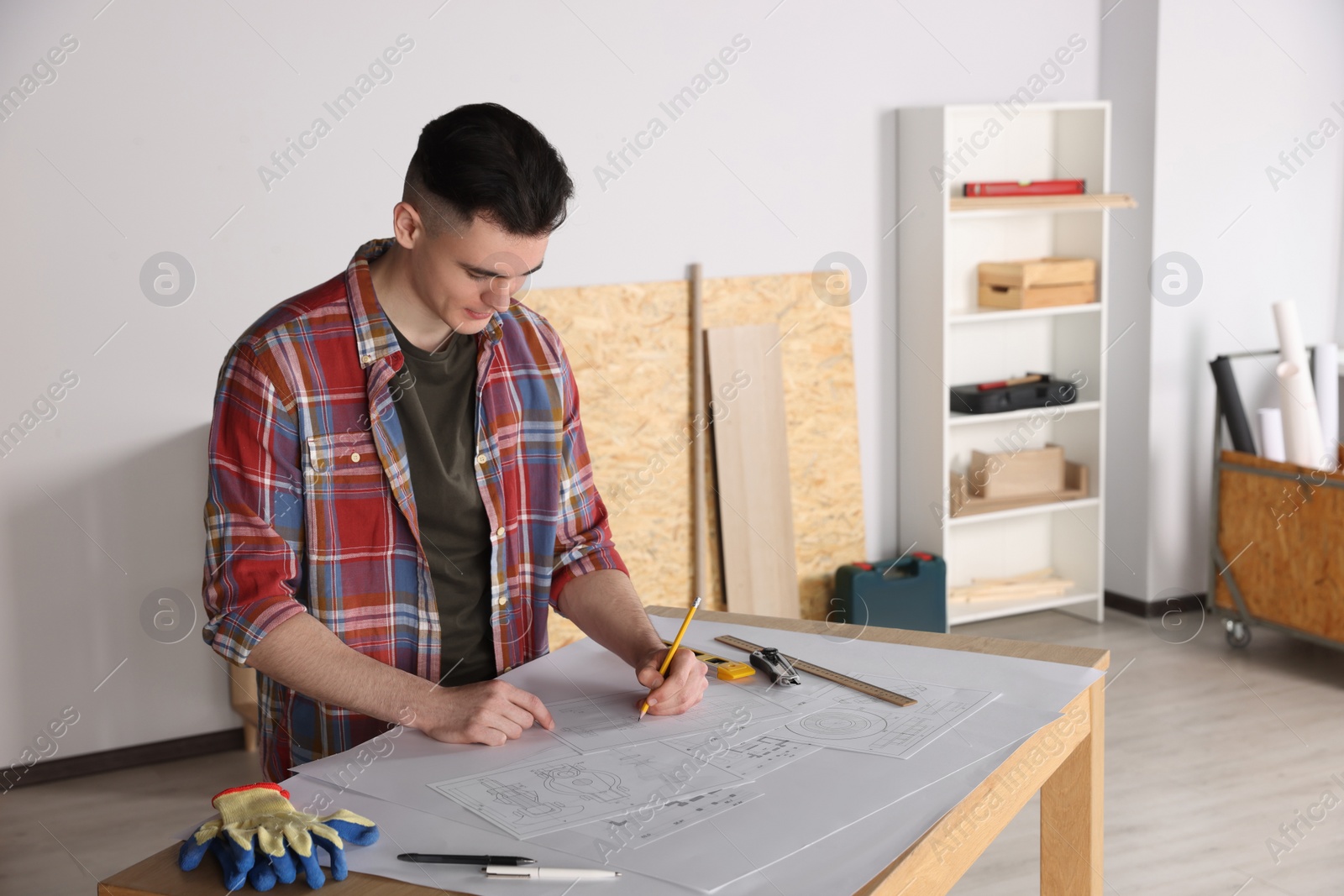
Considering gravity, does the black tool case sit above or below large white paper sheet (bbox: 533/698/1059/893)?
above

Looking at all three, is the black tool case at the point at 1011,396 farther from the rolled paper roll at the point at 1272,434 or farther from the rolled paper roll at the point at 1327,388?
the rolled paper roll at the point at 1327,388

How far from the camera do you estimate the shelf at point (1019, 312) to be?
4484 mm

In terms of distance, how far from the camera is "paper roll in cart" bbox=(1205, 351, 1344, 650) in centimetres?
401

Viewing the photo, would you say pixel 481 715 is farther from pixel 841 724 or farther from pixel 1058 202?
pixel 1058 202

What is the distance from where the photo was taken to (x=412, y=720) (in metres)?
1.58

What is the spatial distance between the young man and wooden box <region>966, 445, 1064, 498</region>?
3.12 m

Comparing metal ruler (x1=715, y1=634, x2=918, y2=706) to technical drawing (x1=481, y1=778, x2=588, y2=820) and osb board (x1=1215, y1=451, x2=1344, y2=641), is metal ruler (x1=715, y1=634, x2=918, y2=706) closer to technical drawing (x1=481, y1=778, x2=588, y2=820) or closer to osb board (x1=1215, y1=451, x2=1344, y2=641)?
technical drawing (x1=481, y1=778, x2=588, y2=820)

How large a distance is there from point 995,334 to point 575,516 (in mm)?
3335

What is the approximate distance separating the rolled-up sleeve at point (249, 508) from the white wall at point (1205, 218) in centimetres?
392

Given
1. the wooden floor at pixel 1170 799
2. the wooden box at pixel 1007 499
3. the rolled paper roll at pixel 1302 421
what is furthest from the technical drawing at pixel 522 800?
the rolled paper roll at pixel 1302 421

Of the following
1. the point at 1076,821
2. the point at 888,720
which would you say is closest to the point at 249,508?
the point at 888,720

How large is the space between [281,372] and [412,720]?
507mm

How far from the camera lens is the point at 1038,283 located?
4523 millimetres

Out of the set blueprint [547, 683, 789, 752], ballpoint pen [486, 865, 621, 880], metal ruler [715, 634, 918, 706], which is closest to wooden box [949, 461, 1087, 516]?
metal ruler [715, 634, 918, 706]
